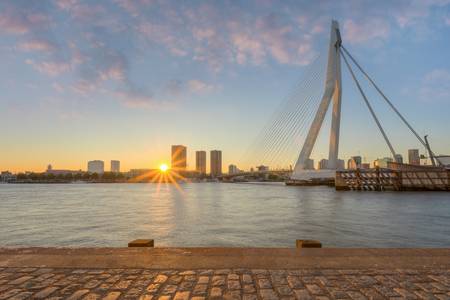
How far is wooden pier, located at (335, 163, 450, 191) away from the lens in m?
68.5

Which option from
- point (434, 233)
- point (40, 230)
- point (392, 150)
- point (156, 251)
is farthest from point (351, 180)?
point (156, 251)

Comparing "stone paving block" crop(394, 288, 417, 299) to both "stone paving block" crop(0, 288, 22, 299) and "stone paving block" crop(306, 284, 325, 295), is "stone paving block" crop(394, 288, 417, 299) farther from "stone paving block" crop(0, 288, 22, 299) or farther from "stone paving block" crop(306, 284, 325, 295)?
"stone paving block" crop(0, 288, 22, 299)

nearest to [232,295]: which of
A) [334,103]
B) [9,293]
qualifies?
[9,293]

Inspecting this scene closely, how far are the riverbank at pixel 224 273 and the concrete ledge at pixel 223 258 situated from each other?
15mm

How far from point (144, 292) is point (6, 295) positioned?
1788 millimetres

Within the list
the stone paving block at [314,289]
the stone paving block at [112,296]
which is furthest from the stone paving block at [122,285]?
the stone paving block at [314,289]

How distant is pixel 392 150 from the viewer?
65.1 m

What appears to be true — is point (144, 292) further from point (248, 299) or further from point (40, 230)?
point (40, 230)

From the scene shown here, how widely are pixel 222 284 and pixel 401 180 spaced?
7746cm

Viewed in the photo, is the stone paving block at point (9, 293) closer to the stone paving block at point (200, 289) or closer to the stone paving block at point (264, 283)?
the stone paving block at point (200, 289)

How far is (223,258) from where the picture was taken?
5.89 m

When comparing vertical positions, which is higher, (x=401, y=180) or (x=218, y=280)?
(x=218, y=280)

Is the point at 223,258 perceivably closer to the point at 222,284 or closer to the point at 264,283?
the point at 222,284

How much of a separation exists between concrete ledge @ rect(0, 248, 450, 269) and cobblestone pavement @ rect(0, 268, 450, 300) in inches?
10.1
